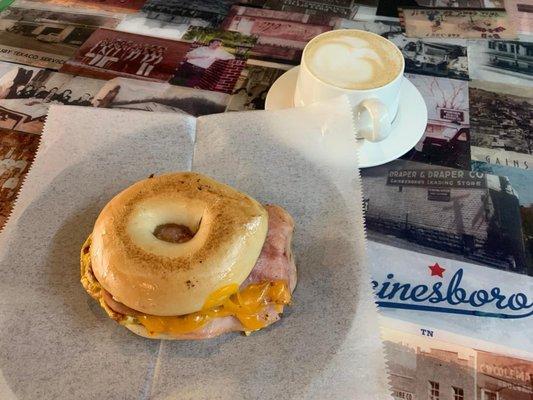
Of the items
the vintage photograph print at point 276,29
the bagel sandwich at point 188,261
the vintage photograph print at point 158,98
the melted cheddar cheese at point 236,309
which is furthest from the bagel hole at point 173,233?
the vintage photograph print at point 276,29

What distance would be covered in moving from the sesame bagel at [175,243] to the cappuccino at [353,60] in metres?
0.39

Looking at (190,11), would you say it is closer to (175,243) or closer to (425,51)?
(425,51)

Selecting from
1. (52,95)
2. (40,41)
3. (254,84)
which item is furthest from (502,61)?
(40,41)

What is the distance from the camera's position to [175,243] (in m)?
0.88

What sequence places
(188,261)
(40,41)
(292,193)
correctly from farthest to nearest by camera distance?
(40,41) → (292,193) → (188,261)

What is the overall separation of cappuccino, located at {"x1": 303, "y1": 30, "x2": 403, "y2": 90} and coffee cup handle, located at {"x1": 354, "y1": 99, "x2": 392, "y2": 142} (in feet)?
0.14

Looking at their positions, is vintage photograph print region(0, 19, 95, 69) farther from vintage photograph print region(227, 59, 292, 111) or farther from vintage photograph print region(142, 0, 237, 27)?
vintage photograph print region(227, 59, 292, 111)

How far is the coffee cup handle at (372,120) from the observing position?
107cm

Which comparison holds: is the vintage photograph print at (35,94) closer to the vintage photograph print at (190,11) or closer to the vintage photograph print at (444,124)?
the vintage photograph print at (190,11)

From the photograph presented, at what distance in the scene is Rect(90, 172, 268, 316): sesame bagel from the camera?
2.65 ft

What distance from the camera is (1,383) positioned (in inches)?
31.9

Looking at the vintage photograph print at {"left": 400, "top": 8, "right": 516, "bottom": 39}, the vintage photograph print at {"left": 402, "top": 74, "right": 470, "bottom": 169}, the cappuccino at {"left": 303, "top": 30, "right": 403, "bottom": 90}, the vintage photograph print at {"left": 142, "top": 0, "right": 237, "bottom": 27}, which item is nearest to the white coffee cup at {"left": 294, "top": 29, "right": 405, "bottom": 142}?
the cappuccino at {"left": 303, "top": 30, "right": 403, "bottom": 90}

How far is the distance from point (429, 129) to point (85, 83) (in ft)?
3.12

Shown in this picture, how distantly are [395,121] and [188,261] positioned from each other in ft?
2.23
